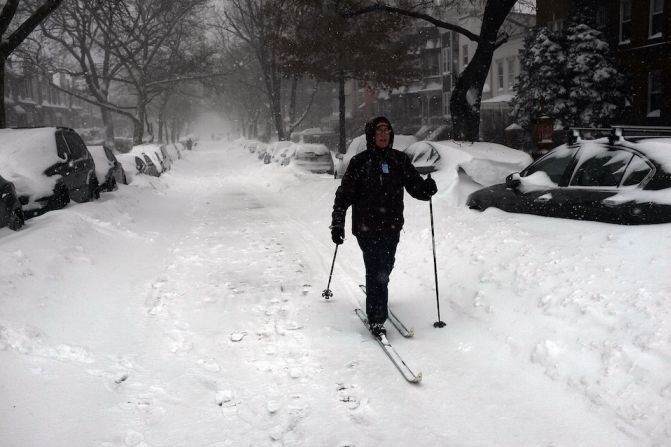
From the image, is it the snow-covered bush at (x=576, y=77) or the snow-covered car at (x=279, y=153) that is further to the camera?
the snow-covered car at (x=279, y=153)

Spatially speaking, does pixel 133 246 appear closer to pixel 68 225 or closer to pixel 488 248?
pixel 68 225

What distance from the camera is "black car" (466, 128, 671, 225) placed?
480 centimetres

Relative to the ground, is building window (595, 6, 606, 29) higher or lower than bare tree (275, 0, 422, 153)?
higher

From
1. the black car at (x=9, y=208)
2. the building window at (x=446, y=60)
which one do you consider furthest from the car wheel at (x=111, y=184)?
the building window at (x=446, y=60)

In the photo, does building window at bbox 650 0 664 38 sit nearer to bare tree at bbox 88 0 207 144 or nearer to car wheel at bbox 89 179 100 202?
bare tree at bbox 88 0 207 144

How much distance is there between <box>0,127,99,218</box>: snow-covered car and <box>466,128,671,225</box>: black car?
26.6 feet

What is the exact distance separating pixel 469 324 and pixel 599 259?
137 centimetres

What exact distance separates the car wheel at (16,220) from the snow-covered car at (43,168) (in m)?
0.74

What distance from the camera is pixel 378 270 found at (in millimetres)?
5133

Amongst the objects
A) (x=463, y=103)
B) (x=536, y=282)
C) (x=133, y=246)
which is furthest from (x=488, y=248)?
(x=463, y=103)

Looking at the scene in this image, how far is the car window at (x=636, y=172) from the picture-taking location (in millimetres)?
4945

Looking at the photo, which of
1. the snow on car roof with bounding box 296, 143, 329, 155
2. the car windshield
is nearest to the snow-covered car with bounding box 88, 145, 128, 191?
the snow on car roof with bounding box 296, 143, 329, 155

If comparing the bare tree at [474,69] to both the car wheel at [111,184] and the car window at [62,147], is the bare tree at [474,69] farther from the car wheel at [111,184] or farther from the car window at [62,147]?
the car window at [62,147]

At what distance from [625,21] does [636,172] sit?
22436 millimetres
